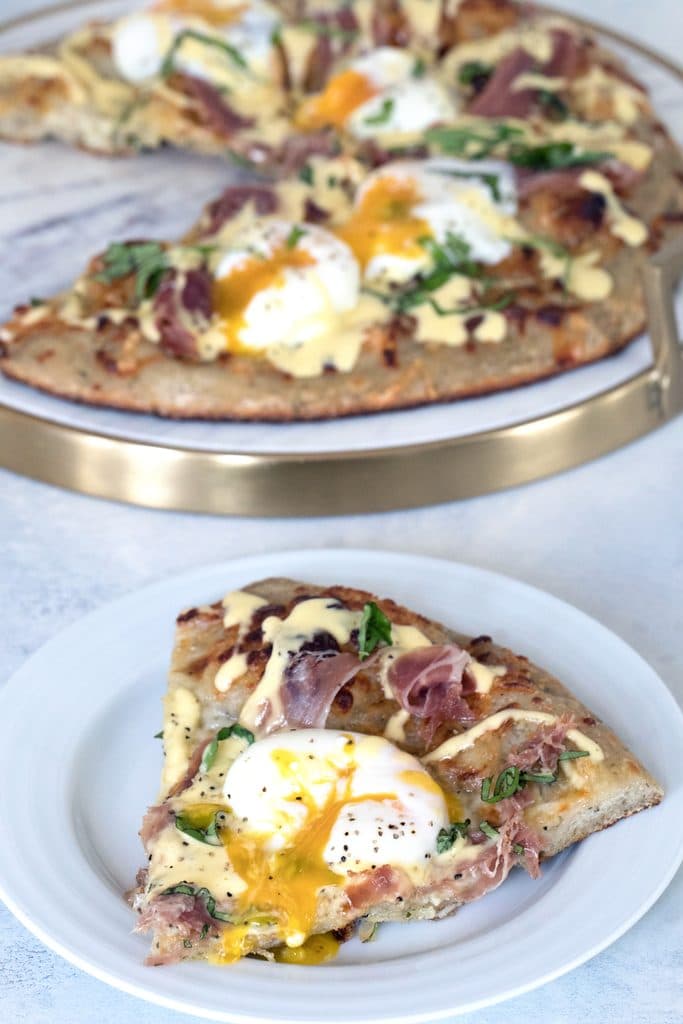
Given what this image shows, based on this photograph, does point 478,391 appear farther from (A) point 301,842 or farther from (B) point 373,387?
(A) point 301,842

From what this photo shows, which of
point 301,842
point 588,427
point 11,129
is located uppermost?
point 301,842

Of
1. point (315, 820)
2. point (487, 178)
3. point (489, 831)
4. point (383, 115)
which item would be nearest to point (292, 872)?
point (315, 820)

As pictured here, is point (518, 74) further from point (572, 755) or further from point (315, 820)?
point (315, 820)

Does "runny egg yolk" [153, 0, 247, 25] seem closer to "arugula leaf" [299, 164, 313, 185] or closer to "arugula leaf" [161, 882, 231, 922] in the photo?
"arugula leaf" [299, 164, 313, 185]

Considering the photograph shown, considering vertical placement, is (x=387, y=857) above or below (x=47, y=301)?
above

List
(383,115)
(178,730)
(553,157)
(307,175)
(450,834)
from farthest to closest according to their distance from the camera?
(383,115) < (307,175) < (553,157) < (178,730) < (450,834)

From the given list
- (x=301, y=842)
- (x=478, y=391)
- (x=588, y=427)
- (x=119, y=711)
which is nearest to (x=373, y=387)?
(x=478, y=391)

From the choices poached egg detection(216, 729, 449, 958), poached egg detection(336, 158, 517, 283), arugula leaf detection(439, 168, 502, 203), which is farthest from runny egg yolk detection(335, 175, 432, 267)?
poached egg detection(216, 729, 449, 958)
